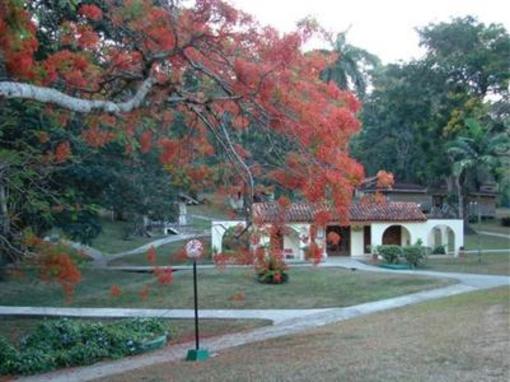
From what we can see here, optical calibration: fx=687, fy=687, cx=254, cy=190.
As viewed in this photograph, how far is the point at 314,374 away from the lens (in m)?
8.73

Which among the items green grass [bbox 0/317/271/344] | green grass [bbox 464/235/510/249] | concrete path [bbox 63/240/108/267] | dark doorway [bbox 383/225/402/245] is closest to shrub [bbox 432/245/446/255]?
dark doorway [bbox 383/225/402/245]

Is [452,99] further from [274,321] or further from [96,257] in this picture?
[274,321]

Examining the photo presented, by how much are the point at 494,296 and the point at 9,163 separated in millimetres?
12498

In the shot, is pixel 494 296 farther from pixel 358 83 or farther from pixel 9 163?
pixel 358 83

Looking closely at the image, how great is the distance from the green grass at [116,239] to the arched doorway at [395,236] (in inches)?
596

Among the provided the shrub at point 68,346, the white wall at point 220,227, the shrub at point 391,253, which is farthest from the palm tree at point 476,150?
the shrub at point 68,346

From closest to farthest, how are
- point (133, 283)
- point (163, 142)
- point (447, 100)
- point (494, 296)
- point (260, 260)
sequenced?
point (260, 260)
point (163, 142)
point (494, 296)
point (133, 283)
point (447, 100)

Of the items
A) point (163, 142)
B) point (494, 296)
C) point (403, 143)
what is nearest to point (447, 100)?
point (403, 143)

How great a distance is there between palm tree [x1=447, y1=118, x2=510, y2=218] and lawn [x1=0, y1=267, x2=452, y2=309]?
16.2 meters

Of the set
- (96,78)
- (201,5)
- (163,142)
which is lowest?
(163,142)

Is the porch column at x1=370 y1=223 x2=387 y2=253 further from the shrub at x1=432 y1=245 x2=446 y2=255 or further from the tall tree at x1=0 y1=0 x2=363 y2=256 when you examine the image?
the tall tree at x1=0 y1=0 x2=363 y2=256

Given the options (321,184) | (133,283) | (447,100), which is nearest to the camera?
(321,184)

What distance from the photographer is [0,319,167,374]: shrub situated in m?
12.6

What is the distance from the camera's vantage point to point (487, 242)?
4281 cm
